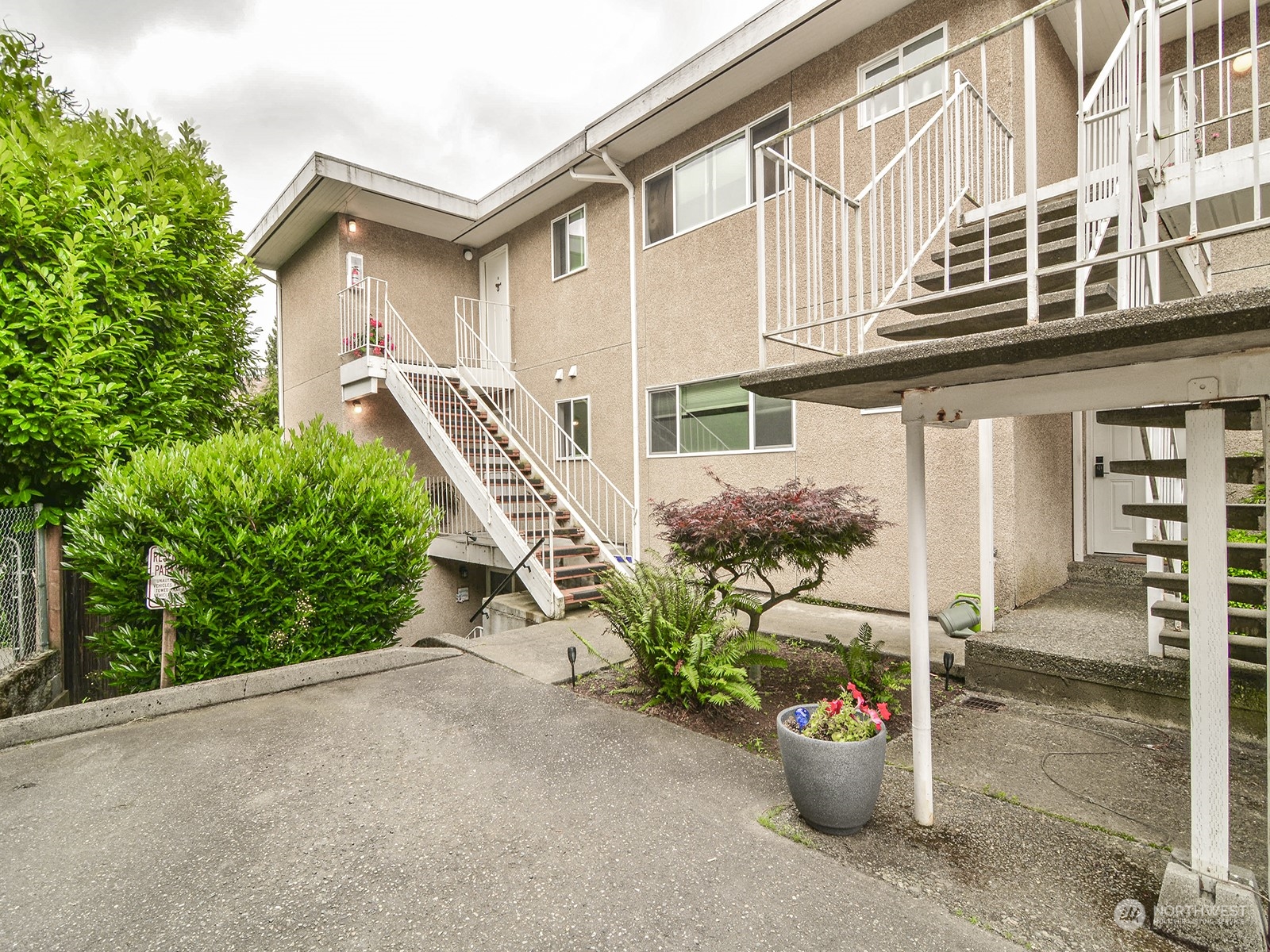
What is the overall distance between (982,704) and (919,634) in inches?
76.0

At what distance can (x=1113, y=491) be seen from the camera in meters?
6.24

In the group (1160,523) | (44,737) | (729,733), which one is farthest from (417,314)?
(1160,523)

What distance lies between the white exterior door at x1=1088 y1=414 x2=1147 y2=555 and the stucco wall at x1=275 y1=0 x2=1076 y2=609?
37 centimetres

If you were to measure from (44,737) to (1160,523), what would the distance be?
24.5ft

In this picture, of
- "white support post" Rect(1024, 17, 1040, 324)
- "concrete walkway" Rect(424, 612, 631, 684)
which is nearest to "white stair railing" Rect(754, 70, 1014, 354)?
"white support post" Rect(1024, 17, 1040, 324)

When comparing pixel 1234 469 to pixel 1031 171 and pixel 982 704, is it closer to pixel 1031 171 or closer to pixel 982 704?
pixel 982 704

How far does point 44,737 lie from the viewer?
12.2 feet

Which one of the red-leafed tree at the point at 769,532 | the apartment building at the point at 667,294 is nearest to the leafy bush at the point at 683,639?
the red-leafed tree at the point at 769,532

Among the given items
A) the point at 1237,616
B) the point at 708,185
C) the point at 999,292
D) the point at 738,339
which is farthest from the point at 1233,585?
the point at 708,185

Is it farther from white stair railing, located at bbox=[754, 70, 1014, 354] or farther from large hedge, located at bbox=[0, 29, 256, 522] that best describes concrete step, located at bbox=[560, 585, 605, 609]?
large hedge, located at bbox=[0, 29, 256, 522]

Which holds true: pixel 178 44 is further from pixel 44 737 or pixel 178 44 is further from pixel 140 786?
pixel 140 786

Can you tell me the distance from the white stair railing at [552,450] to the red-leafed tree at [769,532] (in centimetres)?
301

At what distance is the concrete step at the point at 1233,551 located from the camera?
3051 mm

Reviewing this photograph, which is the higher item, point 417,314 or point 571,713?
point 417,314
